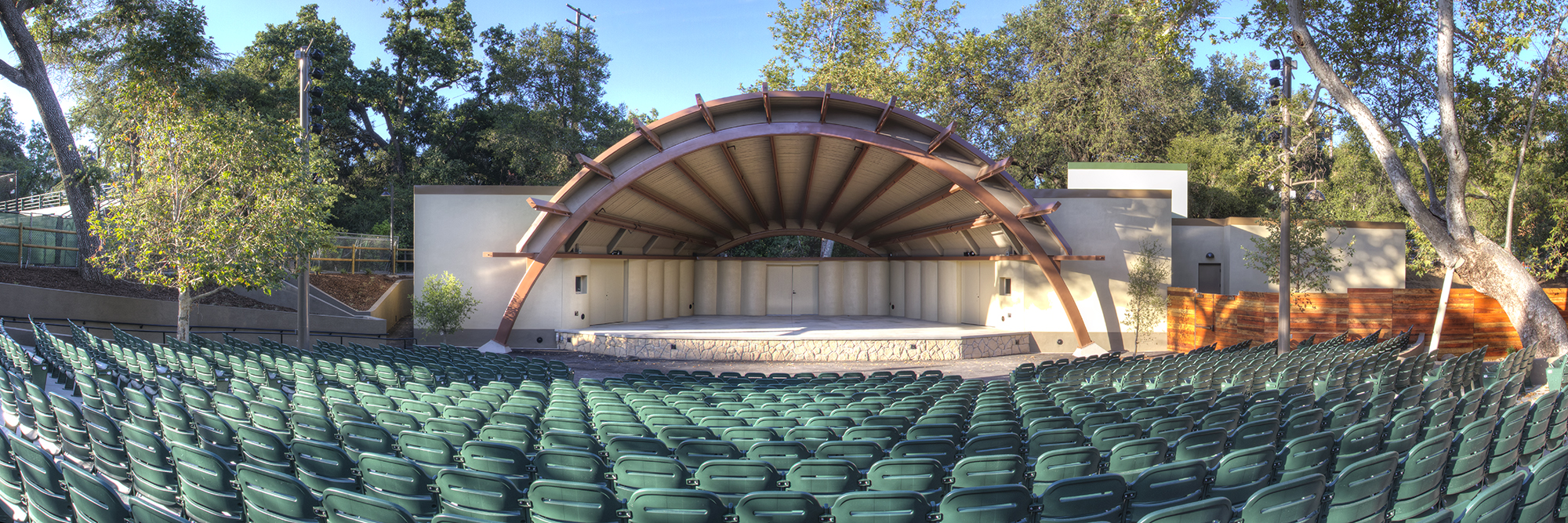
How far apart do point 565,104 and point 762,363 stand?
25871 mm

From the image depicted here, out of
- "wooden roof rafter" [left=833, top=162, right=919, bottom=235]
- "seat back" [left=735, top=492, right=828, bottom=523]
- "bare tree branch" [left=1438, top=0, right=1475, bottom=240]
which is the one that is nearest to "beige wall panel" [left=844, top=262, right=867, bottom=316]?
"wooden roof rafter" [left=833, top=162, right=919, bottom=235]

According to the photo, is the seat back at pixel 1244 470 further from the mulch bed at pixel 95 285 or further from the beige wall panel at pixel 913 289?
the mulch bed at pixel 95 285

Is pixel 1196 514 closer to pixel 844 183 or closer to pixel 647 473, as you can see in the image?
pixel 647 473

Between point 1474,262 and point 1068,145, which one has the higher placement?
point 1068,145

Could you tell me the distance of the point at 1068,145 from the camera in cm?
3519

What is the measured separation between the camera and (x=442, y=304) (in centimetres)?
1898

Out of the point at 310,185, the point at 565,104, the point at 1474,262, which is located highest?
the point at 565,104

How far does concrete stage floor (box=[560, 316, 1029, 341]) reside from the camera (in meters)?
19.4

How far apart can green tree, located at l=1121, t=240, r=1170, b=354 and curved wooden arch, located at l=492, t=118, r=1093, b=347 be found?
1990 mm

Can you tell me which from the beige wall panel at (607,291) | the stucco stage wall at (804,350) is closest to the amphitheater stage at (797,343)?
the stucco stage wall at (804,350)

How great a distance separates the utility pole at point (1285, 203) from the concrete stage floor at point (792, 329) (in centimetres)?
687

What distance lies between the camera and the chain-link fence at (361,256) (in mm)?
27062

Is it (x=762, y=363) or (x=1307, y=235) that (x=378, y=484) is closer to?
(x=762, y=363)

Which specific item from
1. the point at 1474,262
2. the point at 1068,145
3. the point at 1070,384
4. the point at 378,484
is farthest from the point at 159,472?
the point at 1068,145
